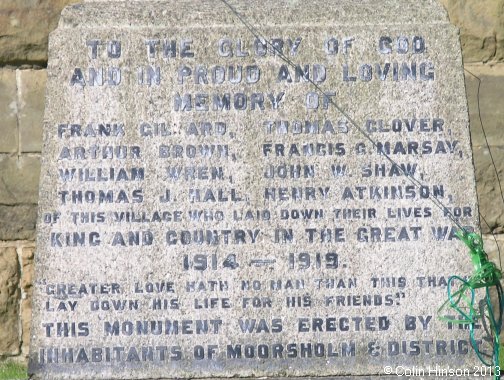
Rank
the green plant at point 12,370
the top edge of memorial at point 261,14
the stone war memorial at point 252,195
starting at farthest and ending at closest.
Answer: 1. the green plant at point 12,370
2. the top edge of memorial at point 261,14
3. the stone war memorial at point 252,195

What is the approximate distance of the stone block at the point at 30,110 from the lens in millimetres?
5031

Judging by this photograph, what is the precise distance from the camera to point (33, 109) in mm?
5043

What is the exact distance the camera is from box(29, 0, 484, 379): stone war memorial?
3.38 m

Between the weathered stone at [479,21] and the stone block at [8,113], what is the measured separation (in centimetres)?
230

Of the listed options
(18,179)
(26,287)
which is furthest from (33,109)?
(26,287)

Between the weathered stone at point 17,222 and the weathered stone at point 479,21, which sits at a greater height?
the weathered stone at point 479,21

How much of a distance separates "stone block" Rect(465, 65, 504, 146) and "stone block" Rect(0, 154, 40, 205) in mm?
→ 2295

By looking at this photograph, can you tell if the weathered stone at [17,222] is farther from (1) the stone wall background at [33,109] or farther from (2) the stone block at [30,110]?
(2) the stone block at [30,110]

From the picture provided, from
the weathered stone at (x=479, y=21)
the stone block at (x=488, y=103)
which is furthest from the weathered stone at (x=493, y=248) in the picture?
the weathered stone at (x=479, y=21)

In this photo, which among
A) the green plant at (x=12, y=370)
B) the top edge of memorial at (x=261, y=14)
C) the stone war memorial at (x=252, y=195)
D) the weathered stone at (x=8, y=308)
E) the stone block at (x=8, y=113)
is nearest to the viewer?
the stone war memorial at (x=252, y=195)

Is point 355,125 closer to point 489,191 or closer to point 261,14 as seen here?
point 261,14

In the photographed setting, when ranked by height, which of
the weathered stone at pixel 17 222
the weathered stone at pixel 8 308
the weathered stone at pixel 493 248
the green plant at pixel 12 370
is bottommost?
the green plant at pixel 12 370

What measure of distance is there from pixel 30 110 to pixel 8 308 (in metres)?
1.03

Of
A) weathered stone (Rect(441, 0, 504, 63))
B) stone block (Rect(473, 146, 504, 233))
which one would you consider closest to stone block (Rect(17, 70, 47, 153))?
weathered stone (Rect(441, 0, 504, 63))
